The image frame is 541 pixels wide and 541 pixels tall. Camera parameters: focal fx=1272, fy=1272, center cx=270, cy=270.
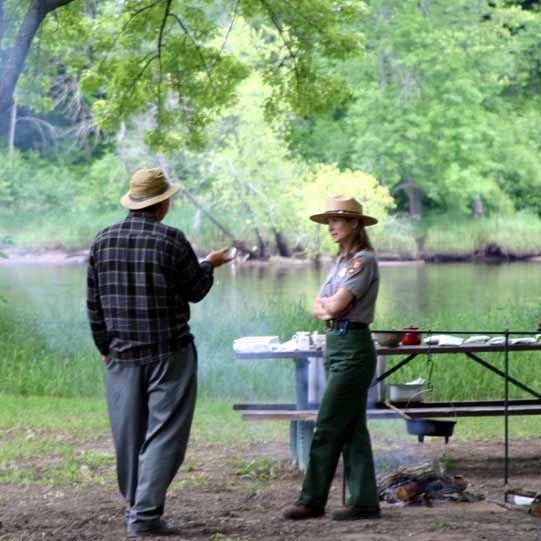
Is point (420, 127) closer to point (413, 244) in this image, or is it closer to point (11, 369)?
point (413, 244)

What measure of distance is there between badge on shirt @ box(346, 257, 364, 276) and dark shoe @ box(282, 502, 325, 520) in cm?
102

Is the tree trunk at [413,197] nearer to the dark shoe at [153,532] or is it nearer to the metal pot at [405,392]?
the metal pot at [405,392]

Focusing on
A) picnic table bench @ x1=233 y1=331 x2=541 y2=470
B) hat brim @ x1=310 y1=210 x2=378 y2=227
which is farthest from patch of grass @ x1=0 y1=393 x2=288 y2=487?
hat brim @ x1=310 y1=210 x2=378 y2=227

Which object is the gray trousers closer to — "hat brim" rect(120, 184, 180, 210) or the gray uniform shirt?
"hat brim" rect(120, 184, 180, 210)

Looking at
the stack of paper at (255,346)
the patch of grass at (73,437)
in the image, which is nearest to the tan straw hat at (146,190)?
the stack of paper at (255,346)

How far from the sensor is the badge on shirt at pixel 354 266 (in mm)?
5156

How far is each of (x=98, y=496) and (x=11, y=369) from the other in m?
5.53

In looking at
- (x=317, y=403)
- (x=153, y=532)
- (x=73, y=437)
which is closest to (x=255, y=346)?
(x=317, y=403)

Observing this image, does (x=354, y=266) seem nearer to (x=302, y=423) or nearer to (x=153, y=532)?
(x=153, y=532)

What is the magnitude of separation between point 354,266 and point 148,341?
91 centimetres

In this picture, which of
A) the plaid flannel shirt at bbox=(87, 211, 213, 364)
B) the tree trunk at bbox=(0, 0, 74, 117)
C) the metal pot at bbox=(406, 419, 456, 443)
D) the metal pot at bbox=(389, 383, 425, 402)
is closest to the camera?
the plaid flannel shirt at bbox=(87, 211, 213, 364)

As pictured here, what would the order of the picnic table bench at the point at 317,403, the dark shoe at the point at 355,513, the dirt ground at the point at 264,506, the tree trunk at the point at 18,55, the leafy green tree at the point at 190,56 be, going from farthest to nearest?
the leafy green tree at the point at 190,56 → the picnic table bench at the point at 317,403 → the tree trunk at the point at 18,55 → the dark shoe at the point at 355,513 → the dirt ground at the point at 264,506

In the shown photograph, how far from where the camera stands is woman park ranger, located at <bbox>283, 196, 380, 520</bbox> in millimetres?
5168

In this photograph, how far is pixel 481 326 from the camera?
579 inches
